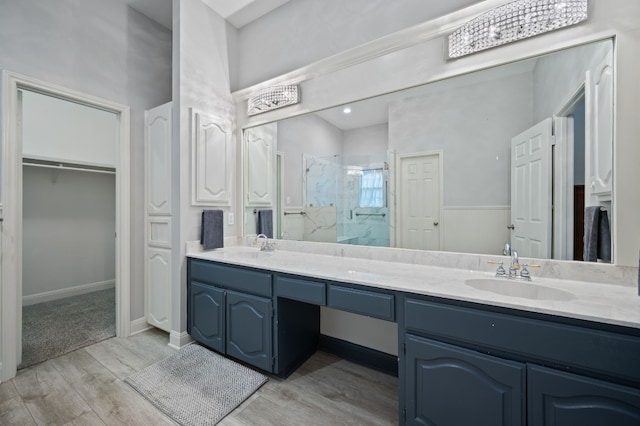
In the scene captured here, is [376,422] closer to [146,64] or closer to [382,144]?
[382,144]

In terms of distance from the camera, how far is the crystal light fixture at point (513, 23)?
139 centimetres

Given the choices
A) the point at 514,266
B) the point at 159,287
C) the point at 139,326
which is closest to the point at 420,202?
the point at 514,266

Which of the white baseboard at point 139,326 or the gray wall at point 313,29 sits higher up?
the gray wall at point 313,29

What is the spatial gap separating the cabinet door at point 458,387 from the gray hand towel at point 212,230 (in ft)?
6.28

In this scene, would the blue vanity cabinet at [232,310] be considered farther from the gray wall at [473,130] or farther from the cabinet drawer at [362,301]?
the gray wall at [473,130]

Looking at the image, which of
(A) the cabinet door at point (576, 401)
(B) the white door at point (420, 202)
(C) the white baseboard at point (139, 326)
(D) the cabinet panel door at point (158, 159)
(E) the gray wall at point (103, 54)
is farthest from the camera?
(C) the white baseboard at point (139, 326)

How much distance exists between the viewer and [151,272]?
2680 millimetres

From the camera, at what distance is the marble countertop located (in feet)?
3.38

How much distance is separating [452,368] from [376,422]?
66 cm

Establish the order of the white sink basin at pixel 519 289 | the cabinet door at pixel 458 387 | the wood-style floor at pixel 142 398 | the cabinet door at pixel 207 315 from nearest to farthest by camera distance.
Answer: the cabinet door at pixel 458 387 → the white sink basin at pixel 519 289 → the wood-style floor at pixel 142 398 → the cabinet door at pixel 207 315

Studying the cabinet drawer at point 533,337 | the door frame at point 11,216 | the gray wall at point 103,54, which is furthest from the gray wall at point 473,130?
the door frame at point 11,216

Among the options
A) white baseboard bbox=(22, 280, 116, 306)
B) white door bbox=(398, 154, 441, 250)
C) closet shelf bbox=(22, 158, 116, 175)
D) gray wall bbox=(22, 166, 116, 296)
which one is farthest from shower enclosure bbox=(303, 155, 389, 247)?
white baseboard bbox=(22, 280, 116, 306)

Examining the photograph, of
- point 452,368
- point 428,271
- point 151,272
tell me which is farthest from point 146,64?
point 452,368

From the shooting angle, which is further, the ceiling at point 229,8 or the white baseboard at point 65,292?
the white baseboard at point 65,292
